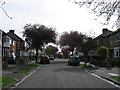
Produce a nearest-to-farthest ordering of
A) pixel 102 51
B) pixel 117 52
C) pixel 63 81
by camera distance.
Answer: pixel 63 81 → pixel 102 51 → pixel 117 52

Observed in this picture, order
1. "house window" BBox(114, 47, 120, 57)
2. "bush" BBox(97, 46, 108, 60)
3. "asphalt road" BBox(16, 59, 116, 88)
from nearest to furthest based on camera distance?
"asphalt road" BBox(16, 59, 116, 88)
"bush" BBox(97, 46, 108, 60)
"house window" BBox(114, 47, 120, 57)

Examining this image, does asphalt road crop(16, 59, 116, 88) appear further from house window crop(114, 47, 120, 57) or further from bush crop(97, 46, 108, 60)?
house window crop(114, 47, 120, 57)

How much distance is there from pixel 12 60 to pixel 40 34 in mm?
8669

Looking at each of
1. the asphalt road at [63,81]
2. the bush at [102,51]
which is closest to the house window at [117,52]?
the bush at [102,51]

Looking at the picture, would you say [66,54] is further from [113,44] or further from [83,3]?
[83,3]

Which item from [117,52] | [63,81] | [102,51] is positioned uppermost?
[102,51]

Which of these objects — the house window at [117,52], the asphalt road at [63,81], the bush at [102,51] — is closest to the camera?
the asphalt road at [63,81]

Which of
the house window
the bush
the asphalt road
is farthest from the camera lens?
the house window

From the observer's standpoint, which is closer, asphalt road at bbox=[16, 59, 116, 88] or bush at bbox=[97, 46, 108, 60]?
asphalt road at bbox=[16, 59, 116, 88]

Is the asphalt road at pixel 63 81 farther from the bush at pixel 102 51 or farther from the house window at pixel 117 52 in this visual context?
the house window at pixel 117 52

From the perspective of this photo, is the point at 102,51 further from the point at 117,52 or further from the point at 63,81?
the point at 63,81

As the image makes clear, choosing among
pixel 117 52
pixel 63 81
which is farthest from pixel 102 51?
pixel 63 81

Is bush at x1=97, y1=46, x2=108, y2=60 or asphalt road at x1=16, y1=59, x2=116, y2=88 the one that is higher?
bush at x1=97, y1=46, x2=108, y2=60

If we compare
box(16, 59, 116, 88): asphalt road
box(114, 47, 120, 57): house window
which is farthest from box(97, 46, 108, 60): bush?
box(16, 59, 116, 88): asphalt road
